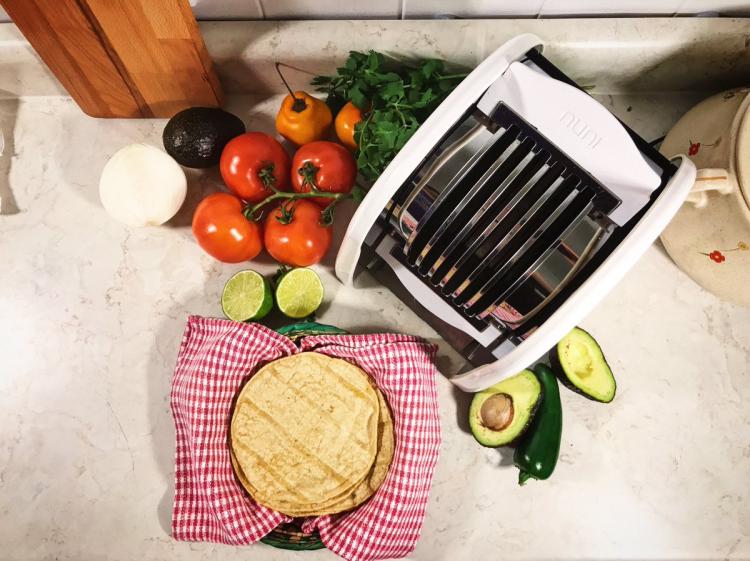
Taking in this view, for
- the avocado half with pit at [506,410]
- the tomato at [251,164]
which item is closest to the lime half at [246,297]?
the tomato at [251,164]

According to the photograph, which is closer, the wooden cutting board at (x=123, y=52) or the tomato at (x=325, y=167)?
the wooden cutting board at (x=123, y=52)

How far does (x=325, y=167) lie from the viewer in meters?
0.88

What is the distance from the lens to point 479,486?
36.6 inches

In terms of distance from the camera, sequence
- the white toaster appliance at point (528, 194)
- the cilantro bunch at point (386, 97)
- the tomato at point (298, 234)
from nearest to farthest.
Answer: the white toaster appliance at point (528, 194), the cilantro bunch at point (386, 97), the tomato at point (298, 234)

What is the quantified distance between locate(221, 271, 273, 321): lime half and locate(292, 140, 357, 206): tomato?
163mm

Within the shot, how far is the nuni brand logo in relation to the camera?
2.12ft

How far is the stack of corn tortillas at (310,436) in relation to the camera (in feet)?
2.75

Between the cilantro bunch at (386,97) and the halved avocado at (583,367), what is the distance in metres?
0.41

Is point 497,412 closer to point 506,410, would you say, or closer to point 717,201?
point 506,410

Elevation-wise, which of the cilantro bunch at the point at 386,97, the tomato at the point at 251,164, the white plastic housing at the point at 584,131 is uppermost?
the white plastic housing at the point at 584,131

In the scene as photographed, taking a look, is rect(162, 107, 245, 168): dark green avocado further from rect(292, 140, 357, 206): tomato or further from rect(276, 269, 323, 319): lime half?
rect(276, 269, 323, 319): lime half

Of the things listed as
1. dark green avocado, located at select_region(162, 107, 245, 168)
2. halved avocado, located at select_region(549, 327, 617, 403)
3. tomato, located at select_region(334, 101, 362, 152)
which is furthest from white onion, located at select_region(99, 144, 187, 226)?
halved avocado, located at select_region(549, 327, 617, 403)

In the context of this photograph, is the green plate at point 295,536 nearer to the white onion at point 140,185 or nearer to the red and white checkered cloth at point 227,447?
the red and white checkered cloth at point 227,447

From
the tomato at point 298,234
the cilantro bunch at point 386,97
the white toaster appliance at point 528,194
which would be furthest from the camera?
the tomato at point 298,234
